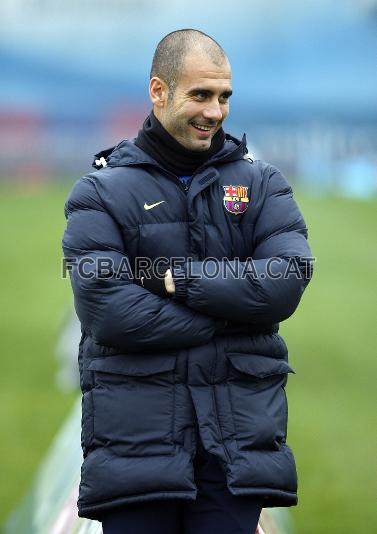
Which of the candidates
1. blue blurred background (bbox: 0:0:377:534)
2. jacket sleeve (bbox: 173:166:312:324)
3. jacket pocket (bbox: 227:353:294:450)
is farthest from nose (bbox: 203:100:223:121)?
blue blurred background (bbox: 0:0:377:534)

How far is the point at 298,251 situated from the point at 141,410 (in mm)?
612

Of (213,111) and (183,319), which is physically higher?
(213,111)

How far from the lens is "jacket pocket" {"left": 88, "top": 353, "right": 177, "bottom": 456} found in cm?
313

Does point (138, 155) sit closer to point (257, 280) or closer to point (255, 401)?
point (257, 280)

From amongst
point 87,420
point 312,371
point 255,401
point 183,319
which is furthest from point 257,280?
point 312,371

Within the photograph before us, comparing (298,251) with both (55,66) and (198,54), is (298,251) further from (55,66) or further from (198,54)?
(55,66)

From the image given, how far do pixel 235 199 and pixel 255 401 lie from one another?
1.82 ft

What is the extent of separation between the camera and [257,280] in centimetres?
317

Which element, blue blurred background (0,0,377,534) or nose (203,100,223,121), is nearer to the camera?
nose (203,100,223,121)

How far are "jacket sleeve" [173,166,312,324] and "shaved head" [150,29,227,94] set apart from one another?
0.45 metres

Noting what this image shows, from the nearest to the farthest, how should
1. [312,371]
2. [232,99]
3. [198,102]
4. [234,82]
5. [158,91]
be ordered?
[198,102]
[158,91]
[312,371]
[232,99]
[234,82]

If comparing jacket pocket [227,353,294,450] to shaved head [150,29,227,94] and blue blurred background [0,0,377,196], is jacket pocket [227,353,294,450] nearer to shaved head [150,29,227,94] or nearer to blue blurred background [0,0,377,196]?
shaved head [150,29,227,94]

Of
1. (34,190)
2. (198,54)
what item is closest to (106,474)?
(198,54)

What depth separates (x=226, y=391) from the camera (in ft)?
→ 10.4
